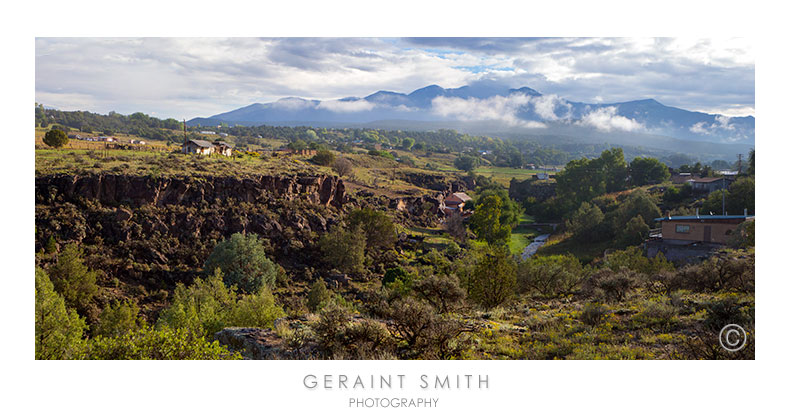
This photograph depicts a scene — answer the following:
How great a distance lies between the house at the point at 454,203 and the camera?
47.9 metres

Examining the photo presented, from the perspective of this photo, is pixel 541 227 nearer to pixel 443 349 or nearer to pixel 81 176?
pixel 81 176

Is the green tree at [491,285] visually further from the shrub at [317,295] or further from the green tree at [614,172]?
the green tree at [614,172]

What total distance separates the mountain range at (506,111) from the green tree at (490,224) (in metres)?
15.9

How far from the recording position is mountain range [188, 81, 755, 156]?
1306cm

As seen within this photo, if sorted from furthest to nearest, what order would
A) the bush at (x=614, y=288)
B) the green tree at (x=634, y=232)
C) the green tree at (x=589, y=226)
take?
the green tree at (x=589, y=226), the green tree at (x=634, y=232), the bush at (x=614, y=288)

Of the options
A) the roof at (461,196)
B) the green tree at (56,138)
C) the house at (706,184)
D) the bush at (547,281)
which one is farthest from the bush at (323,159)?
the bush at (547,281)

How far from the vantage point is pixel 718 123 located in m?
11.7

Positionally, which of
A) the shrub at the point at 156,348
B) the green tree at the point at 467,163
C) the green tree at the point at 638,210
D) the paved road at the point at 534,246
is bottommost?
the paved road at the point at 534,246

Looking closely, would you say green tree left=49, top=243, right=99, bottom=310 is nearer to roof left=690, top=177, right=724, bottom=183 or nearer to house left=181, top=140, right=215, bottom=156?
house left=181, top=140, right=215, bottom=156

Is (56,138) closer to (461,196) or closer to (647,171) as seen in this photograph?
(461,196)

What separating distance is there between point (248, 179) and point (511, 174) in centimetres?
3968

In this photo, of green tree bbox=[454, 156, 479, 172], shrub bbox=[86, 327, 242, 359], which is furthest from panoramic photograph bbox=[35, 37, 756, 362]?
green tree bbox=[454, 156, 479, 172]

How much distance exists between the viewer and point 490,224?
1510 inches

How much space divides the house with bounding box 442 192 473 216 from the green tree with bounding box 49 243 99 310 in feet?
113
